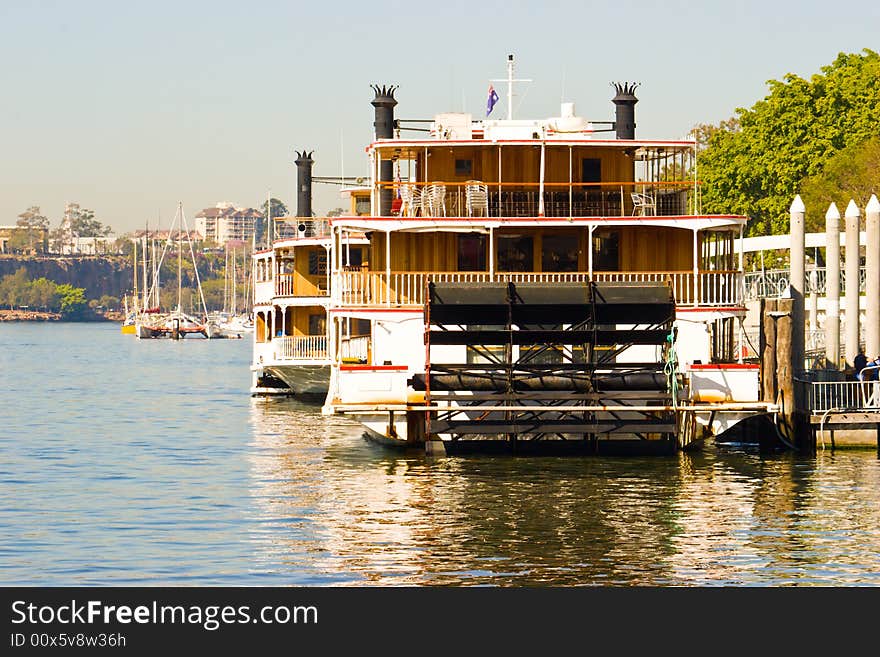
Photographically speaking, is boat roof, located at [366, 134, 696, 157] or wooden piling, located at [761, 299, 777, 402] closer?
wooden piling, located at [761, 299, 777, 402]

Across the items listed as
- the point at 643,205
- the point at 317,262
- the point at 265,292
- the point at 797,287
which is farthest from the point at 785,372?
the point at 265,292

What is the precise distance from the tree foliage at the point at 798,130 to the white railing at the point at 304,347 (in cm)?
2203

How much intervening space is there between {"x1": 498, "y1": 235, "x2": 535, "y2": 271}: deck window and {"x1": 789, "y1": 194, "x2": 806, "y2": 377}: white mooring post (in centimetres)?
589

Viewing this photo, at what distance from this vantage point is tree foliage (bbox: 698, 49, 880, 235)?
229 ft

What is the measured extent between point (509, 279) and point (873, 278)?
26.8ft

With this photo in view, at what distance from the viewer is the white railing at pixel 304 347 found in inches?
2271

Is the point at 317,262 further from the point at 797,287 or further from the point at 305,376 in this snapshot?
the point at 797,287

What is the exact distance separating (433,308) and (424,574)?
13.0 m

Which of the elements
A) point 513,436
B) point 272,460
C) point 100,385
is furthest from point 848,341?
point 100,385

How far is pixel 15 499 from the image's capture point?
3144 cm

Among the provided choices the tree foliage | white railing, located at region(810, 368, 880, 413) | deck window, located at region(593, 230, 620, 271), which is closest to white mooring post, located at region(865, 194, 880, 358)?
white railing, located at region(810, 368, 880, 413)

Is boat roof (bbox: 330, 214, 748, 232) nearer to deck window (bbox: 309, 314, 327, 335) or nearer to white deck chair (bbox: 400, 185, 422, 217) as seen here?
white deck chair (bbox: 400, 185, 422, 217)

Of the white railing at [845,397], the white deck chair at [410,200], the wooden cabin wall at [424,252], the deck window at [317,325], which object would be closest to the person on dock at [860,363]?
the white railing at [845,397]

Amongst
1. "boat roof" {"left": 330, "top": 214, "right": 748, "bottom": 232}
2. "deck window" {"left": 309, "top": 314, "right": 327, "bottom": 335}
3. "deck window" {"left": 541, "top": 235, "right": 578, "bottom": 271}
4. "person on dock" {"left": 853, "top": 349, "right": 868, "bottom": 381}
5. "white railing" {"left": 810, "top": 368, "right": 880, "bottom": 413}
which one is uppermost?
"boat roof" {"left": 330, "top": 214, "right": 748, "bottom": 232}
